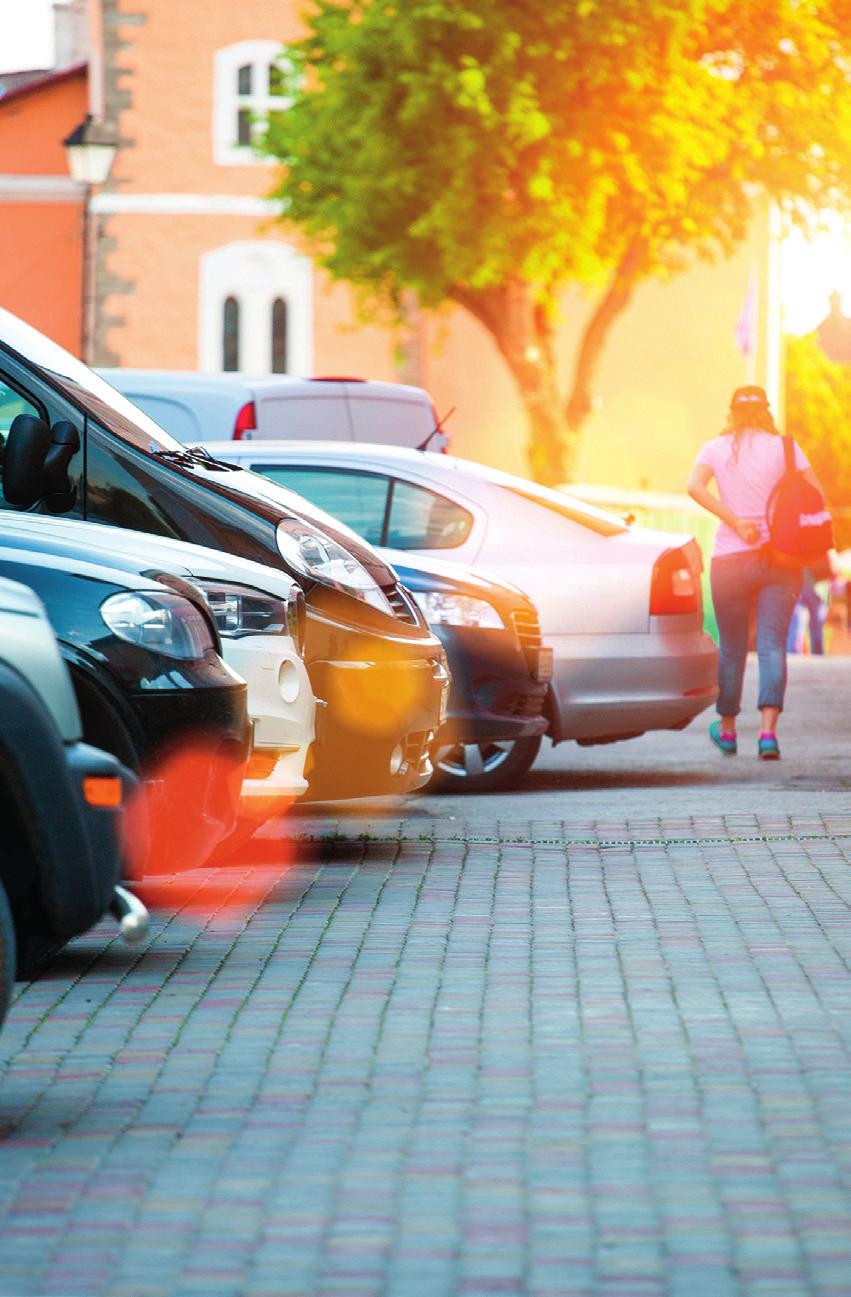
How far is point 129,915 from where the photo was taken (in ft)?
17.1

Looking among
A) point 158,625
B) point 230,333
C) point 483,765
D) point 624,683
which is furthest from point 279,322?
point 158,625

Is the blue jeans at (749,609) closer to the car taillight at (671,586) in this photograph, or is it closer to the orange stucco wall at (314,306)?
the car taillight at (671,586)

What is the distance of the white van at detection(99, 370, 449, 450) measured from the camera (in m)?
16.1

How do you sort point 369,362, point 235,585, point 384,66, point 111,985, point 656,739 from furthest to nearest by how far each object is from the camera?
1. point 369,362
2. point 384,66
3. point 656,739
4. point 235,585
5. point 111,985

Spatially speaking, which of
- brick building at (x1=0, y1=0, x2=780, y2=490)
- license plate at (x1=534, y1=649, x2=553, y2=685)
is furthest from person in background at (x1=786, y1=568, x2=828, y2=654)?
license plate at (x1=534, y1=649, x2=553, y2=685)

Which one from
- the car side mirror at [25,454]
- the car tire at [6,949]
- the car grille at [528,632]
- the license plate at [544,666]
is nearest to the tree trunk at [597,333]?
the license plate at [544,666]

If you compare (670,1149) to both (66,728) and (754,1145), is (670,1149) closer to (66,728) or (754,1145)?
(754,1145)

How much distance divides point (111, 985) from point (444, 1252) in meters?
2.68

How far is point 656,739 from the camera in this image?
51.1 ft

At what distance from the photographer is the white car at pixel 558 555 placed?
38.6ft

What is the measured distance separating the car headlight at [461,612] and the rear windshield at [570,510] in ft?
4.03

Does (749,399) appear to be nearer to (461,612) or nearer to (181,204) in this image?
(461,612)

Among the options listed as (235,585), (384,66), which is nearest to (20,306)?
(384,66)

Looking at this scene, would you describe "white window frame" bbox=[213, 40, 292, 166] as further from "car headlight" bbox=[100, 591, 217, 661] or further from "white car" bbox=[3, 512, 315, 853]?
"car headlight" bbox=[100, 591, 217, 661]
